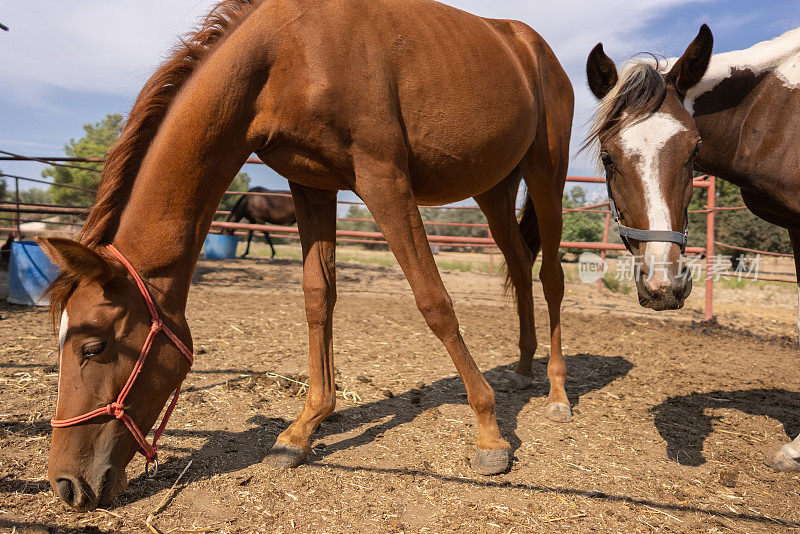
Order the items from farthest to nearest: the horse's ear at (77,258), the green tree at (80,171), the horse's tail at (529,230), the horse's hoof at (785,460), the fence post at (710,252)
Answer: the green tree at (80,171)
the fence post at (710,252)
the horse's tail at (529,230)
the horse's hoof at (785,460)
the horse's ear at (77,258)

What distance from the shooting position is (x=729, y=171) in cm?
225

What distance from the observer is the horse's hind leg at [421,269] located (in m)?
1.80

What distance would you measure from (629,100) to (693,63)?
0.35 meters

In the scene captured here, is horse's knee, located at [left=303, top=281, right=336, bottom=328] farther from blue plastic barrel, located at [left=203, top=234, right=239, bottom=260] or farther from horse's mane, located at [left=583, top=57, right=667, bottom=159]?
blue plastic barrel, located at [left=203, top=234, right=239, bottom=260]

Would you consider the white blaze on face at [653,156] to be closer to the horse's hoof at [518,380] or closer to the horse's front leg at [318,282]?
the horse's front leg at [318,282]

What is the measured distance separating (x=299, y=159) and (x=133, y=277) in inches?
27.8

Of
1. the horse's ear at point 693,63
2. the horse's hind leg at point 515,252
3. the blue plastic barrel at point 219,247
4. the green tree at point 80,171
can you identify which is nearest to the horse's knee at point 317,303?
the horse's hind leg at point 515,252

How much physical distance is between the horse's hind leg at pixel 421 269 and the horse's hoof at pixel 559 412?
2.29 ft

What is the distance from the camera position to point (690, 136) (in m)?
1.77

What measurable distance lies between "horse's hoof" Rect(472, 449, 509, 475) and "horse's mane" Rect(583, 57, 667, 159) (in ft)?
4.49

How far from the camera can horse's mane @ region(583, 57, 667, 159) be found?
1797mm

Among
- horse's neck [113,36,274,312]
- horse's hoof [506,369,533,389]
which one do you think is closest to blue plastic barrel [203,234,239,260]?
horse's hoof [506,369,533,389]

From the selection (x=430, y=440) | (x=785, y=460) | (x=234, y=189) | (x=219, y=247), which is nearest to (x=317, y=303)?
(x=430, y=440)

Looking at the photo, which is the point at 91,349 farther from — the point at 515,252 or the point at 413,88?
the point at 515,252
